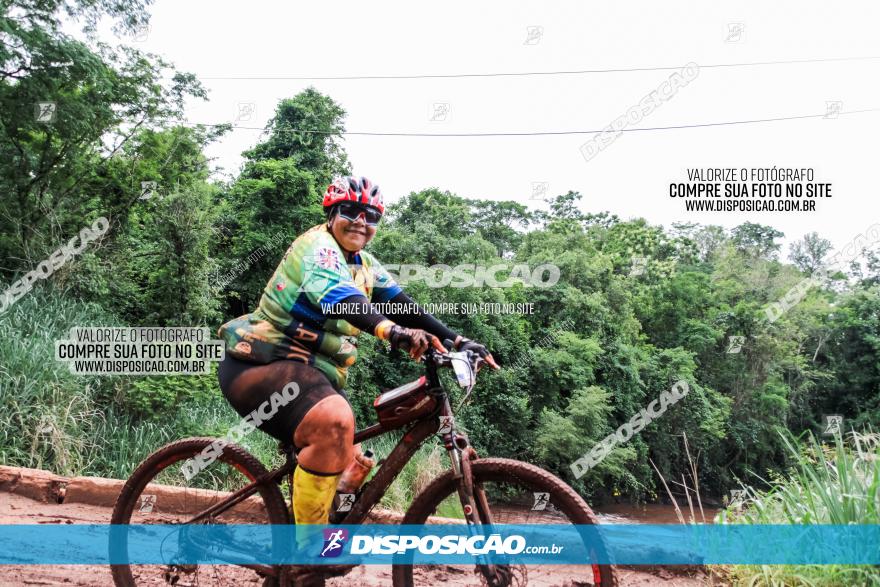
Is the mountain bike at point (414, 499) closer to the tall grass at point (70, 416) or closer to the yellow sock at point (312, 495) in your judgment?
the yellow sock at point (312, 495)

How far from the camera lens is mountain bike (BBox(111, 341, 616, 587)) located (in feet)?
7.70

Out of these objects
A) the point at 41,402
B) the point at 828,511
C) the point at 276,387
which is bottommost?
the point at 828,511

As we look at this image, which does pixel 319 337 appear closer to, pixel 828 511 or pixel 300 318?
pixel 300 318

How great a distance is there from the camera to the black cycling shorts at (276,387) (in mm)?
2572

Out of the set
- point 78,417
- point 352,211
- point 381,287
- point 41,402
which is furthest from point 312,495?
point 41,402

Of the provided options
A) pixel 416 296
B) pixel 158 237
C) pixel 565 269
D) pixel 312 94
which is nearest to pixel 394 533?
pixel 158 237

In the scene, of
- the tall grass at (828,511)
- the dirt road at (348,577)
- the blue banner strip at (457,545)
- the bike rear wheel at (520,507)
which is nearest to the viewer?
the bike rear wheel at (520,507)

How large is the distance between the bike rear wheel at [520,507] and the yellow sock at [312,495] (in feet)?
1.14

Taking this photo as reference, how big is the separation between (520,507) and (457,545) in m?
0.30

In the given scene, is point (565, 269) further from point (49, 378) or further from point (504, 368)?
point (49, 378)

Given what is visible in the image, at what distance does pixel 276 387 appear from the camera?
264cm

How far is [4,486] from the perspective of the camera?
209 inches

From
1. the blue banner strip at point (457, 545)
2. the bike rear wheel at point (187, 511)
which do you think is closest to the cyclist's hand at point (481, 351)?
the blue banner strip at point (457, 545)

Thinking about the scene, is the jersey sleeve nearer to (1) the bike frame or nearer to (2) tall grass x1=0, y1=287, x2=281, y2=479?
(1) the bike frame
